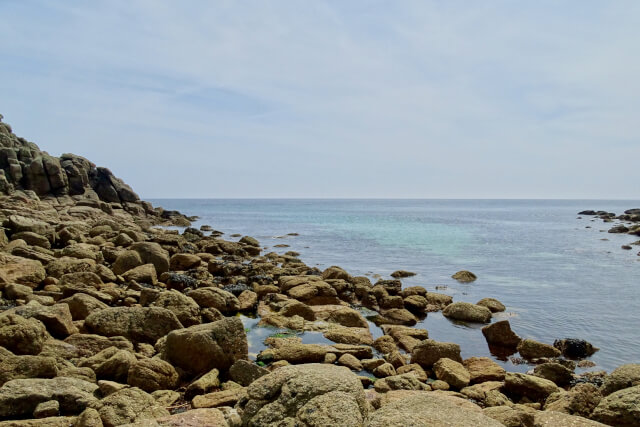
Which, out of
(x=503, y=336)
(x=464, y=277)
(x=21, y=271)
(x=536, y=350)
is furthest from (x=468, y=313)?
(x=21, y=271)

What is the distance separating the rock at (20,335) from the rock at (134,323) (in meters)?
1.50

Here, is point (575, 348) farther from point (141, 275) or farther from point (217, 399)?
point (141, 275)

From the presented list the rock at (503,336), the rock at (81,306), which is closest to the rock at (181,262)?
the rock at (81,306)

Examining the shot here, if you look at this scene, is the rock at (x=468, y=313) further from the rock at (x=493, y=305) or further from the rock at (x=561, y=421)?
the rock at (x=561, y=421)

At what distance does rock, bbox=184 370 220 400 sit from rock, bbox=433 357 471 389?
5088 millimetres

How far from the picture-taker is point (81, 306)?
1043 cm

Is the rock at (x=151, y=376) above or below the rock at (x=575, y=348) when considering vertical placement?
above

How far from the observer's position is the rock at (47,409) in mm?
5797

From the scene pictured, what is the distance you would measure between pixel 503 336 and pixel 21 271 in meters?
15.1

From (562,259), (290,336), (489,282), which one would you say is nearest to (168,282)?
(290,336)

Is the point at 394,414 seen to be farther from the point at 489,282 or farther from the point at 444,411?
the point at 489,282

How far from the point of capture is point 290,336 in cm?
1247

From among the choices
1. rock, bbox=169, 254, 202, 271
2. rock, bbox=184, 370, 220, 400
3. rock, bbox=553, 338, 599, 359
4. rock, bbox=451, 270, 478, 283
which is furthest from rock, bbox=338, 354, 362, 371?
rock, bbox=451, 270, 478, 283

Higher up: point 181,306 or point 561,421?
point 561,421
